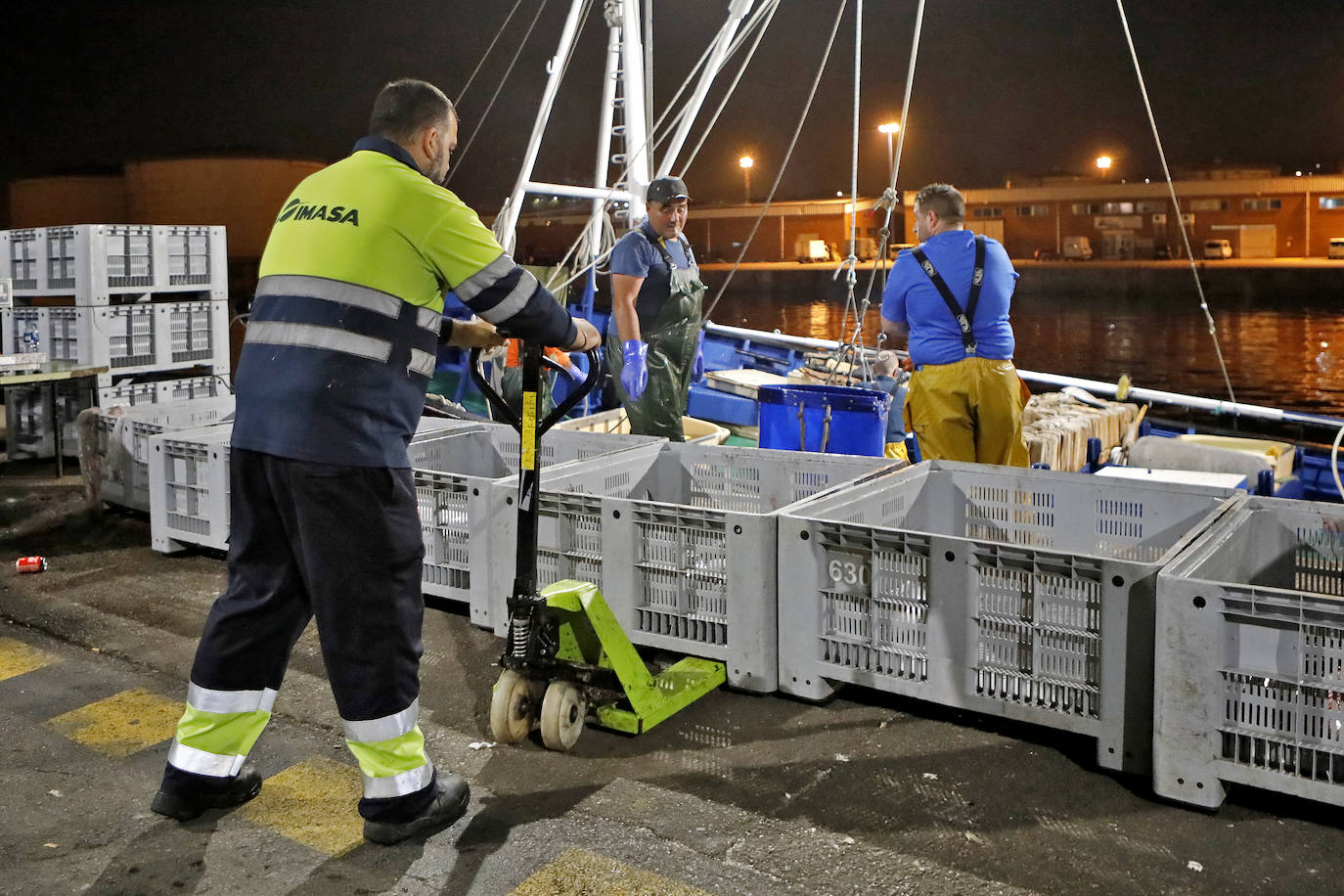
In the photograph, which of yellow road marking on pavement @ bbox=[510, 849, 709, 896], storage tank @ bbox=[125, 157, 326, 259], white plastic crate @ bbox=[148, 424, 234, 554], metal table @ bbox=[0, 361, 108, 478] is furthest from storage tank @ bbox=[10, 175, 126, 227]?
yellow road marking on pavement @ bbox=[510, 849, 709, 896]

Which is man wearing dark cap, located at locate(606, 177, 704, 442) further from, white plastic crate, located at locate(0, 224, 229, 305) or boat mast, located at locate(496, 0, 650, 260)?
white plastic crate, located at locate(0, 224, 229, 305)

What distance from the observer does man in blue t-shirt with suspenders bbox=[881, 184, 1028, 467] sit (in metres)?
5.12

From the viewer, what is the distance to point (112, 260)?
884 cm

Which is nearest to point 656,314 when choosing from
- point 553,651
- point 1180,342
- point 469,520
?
point 469,520

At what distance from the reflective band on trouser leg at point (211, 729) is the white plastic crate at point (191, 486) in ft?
8.88

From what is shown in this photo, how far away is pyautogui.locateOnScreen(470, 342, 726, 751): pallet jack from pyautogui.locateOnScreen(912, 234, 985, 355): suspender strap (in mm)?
2250

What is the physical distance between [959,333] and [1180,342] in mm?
44899

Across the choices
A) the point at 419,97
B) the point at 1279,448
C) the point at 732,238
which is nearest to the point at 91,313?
the point at 419,97

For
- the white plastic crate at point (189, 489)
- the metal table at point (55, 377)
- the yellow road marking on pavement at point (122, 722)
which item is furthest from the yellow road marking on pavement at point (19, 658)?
the metal table at point (55, 377)

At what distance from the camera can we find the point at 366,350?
2773 mm

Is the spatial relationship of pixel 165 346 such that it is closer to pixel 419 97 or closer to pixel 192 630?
pixel 192 630

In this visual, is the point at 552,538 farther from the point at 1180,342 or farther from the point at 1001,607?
the point at 1180,342

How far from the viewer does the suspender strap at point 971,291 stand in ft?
16.7

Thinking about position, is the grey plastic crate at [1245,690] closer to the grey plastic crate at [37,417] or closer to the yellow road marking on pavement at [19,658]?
the yellow road marking on pavement at [19,658]
